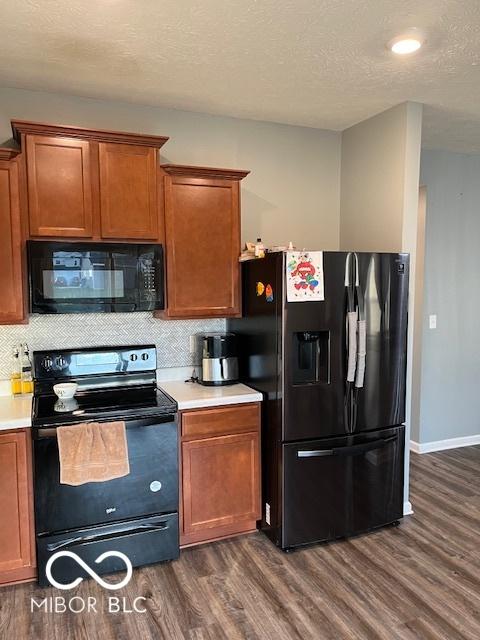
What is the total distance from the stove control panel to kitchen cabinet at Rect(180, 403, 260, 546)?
1.92ft

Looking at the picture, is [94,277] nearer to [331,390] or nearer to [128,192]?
[128,192]

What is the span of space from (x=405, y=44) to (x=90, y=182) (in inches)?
67.8

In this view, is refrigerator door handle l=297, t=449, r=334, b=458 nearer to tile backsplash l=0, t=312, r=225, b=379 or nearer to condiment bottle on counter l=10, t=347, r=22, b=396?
tile backsplash l=0, t=312, r=225, b=379

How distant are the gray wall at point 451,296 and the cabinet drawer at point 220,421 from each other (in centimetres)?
204

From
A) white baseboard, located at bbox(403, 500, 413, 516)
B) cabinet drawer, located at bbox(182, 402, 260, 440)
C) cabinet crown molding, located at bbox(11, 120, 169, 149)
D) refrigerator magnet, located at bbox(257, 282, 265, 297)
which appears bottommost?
white baseboard, located at bbox(403, 500, 413, 516)

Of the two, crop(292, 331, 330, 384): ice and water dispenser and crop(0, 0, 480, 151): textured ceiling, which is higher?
crop(0, 0, 480, 151): textured ceiling

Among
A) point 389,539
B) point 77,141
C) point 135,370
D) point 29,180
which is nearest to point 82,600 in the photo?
point 135,370

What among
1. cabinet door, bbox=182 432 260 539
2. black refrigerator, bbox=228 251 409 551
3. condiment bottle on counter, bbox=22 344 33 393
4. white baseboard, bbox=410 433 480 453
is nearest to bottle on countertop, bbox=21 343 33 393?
condiment bottle on counter, bbox=22 344 33 393

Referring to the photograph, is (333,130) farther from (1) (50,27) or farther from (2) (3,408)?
(2) (3,408)

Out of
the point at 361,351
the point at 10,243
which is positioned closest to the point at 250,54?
the point at 10,243

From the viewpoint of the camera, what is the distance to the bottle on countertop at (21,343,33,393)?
276 centimetres

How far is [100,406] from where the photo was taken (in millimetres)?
2527

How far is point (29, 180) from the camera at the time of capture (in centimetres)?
252

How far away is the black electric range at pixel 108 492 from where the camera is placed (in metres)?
2.36
